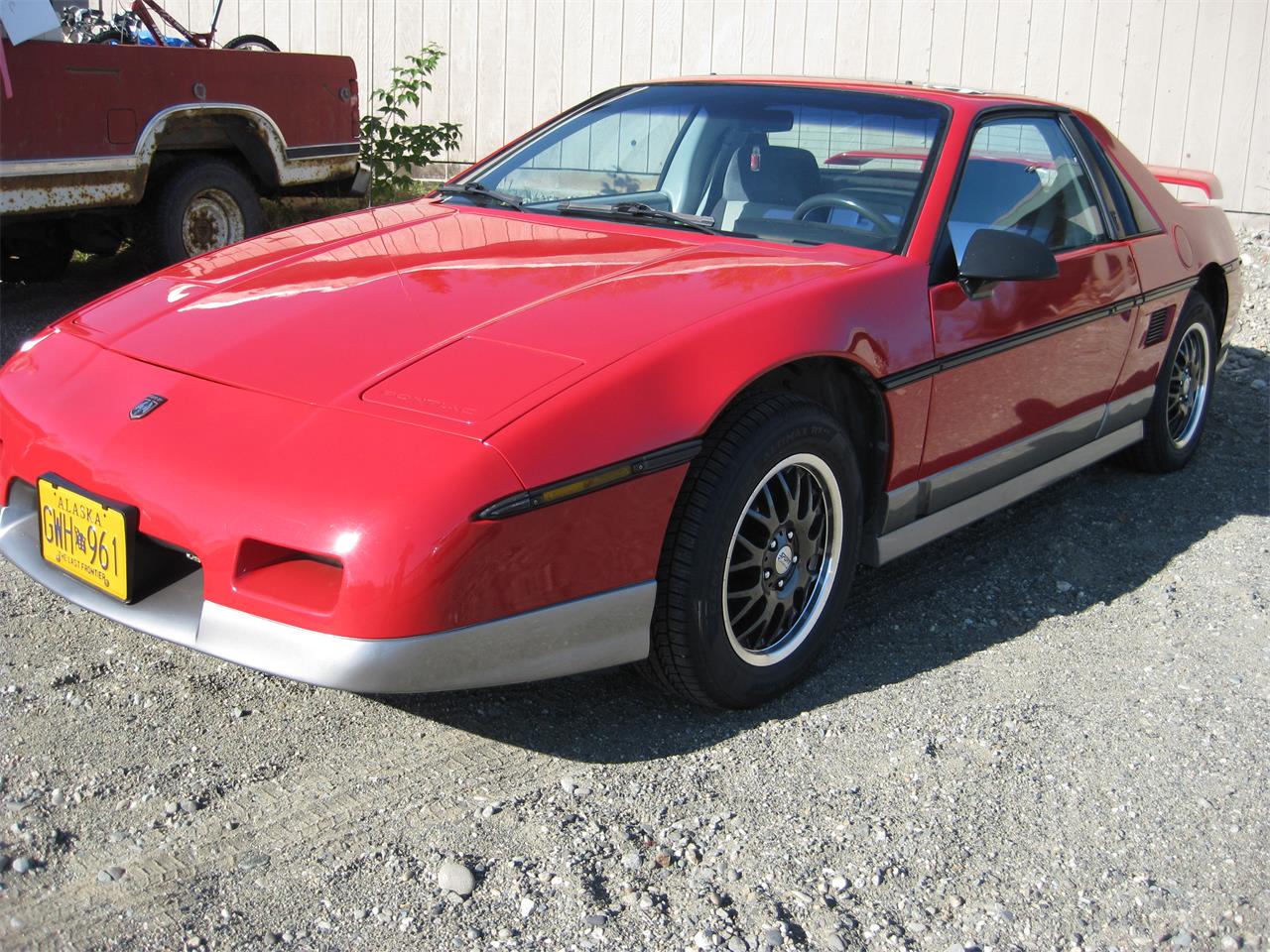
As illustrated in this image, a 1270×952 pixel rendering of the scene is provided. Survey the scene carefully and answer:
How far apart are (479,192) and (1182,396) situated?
9.35 ft

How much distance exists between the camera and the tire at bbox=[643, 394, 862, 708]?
2.79 meters

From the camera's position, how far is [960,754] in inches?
116

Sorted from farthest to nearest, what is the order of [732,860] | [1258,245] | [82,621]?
1. [1258,245]
2. [82,621]
3. [732,860]

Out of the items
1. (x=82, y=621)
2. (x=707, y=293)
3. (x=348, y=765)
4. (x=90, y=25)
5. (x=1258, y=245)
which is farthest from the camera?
(x=1258, y=245)

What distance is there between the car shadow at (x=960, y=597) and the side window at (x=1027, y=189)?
0.99m

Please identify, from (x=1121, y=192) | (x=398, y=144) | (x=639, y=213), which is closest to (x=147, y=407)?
(x=639, y=213)

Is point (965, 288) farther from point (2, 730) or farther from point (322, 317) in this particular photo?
point (2, 730)

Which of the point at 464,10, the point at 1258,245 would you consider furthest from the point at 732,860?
the point at 464,10

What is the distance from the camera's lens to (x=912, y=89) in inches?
153

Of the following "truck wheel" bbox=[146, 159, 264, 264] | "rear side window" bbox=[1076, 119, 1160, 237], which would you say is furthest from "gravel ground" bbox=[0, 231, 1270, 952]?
"truck wheel" bbox=[146, 159, 264, 264]

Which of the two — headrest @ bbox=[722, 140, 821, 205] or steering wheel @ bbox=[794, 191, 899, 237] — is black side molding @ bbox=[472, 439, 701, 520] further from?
headrest @ bbox=[722, 140, 821, 205]

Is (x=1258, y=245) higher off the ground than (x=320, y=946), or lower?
higher

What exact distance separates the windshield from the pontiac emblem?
1.45 meters

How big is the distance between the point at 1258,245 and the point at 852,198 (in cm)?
608
